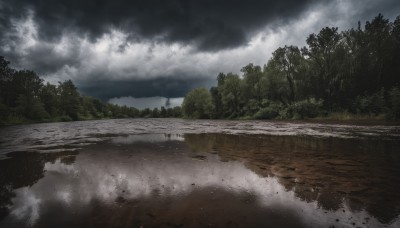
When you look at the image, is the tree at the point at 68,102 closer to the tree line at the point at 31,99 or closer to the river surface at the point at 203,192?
the tree line at the point at 31,99

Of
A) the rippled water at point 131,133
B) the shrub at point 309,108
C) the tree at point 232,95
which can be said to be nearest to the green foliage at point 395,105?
the rippled water at point 131,133

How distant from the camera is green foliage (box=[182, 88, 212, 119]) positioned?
83.7 meters

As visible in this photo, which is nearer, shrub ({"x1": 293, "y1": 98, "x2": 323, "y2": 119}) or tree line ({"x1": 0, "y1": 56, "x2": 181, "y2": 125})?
shrub ({"x1": 293, "y1": 98, "x2": 323, "y2": 119})

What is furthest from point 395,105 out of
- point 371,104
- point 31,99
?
point 31,99

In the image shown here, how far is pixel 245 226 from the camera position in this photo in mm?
3436

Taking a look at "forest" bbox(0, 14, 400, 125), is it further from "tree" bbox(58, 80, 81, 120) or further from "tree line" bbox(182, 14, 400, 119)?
"tree" bbox(58, 80, 81, 120)

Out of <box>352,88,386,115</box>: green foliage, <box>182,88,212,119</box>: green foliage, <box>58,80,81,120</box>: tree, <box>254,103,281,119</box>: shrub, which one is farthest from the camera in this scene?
<box>58,80,81,120</box>: tree

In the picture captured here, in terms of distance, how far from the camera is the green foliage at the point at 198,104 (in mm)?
83688

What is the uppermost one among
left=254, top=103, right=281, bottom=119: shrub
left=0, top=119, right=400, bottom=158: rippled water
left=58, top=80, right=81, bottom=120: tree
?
left=58, top=80, right=81, bottom=120: tree

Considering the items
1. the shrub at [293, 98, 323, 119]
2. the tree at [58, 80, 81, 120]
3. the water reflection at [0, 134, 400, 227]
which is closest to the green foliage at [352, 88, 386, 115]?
the shrub at [293, 98, 323, 119]

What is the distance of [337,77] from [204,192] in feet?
156

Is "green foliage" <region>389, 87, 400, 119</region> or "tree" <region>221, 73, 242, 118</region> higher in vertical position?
"tree" <region>221, 73, 242, 118</region>

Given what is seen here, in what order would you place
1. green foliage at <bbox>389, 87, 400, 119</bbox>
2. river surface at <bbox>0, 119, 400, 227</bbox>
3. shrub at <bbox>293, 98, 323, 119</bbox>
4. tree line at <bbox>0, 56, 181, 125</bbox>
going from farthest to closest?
tree line at <bbox>0, 56, 181, 125</bbox>, shrub at <bbox>293, 98, 323, 119</bbox>, green foliage at <bbox>389, 87, 400, 119</bbox>, river surface at <bbox>0, 119, 400, 227</bbox>

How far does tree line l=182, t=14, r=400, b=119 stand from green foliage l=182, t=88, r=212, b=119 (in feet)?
70.2
